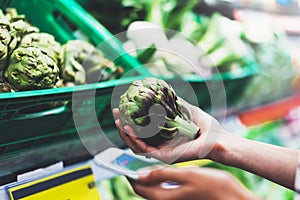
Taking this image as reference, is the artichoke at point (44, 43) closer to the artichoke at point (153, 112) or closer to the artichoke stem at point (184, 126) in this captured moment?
the artichoke at point (153, 112)

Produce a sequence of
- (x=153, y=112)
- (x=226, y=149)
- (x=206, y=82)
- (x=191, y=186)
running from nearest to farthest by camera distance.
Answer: (x=153, y=112), (x=226, y=149), (x=191, y=186), (x=206, y=82)

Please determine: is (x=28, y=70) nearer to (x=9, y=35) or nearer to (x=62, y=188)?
(x=9, y=35)

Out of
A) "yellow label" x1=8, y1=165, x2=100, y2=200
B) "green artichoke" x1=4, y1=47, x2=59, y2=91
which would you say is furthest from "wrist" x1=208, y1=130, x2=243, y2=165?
"green artichoke" x1=4, y1=47, x2=59, y2=91

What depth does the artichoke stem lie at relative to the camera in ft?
4.40

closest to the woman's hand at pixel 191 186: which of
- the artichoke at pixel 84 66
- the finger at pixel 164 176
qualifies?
the finger at pixel 164 176

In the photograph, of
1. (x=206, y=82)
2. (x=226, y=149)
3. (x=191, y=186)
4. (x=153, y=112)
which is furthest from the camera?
(x=206, y=82)

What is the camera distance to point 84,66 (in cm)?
157

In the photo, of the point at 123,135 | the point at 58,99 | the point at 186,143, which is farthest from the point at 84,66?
the point at 186,143

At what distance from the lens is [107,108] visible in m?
1.57

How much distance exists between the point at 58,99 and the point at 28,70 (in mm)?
122

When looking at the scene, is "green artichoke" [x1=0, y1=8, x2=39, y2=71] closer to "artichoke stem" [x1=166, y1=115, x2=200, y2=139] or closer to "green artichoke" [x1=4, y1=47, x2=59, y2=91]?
"green artichoke" [x1=4, y1=47, x2=59, y2=91]

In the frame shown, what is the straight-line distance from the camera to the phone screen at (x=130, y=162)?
4.81 ft

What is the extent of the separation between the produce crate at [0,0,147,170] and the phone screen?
70 mm

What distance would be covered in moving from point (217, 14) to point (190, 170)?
3.38ft
